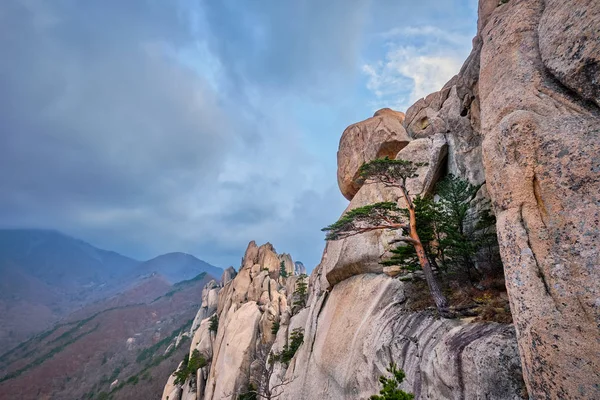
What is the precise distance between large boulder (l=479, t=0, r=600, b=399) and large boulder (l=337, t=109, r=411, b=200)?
42.6 feet

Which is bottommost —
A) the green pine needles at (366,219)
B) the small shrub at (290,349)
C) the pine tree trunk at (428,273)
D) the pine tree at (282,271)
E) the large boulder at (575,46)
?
the small shrub at (290,349)

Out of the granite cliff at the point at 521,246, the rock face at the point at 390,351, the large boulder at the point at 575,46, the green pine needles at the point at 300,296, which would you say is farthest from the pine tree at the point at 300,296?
the large boulder at the point at 575,46

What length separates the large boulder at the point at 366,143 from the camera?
22062 millimetres

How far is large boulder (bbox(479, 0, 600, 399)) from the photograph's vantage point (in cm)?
540

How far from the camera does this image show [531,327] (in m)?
6.02

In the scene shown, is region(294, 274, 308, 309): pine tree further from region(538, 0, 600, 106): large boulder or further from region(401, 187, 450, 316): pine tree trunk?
region(538, 0, 600, 106): large boulder

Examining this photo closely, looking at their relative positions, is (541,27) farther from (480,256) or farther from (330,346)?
(330,346)

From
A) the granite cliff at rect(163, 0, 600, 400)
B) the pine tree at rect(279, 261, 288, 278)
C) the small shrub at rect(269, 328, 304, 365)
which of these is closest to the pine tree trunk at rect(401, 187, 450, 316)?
the granite cliff at rect(163, 0, 600, 400)

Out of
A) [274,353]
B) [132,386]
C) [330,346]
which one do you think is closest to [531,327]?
[330,346]

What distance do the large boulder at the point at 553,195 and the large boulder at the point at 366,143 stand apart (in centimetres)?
1299

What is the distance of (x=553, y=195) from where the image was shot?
20.6 ft

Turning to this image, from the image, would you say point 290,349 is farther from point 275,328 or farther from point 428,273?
point 428,273

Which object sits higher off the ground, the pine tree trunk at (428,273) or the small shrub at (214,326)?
the pine tree trunk at (428,273)

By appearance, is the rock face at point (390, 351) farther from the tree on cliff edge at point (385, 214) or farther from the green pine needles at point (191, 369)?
the green pine needles at point (191, 369)
